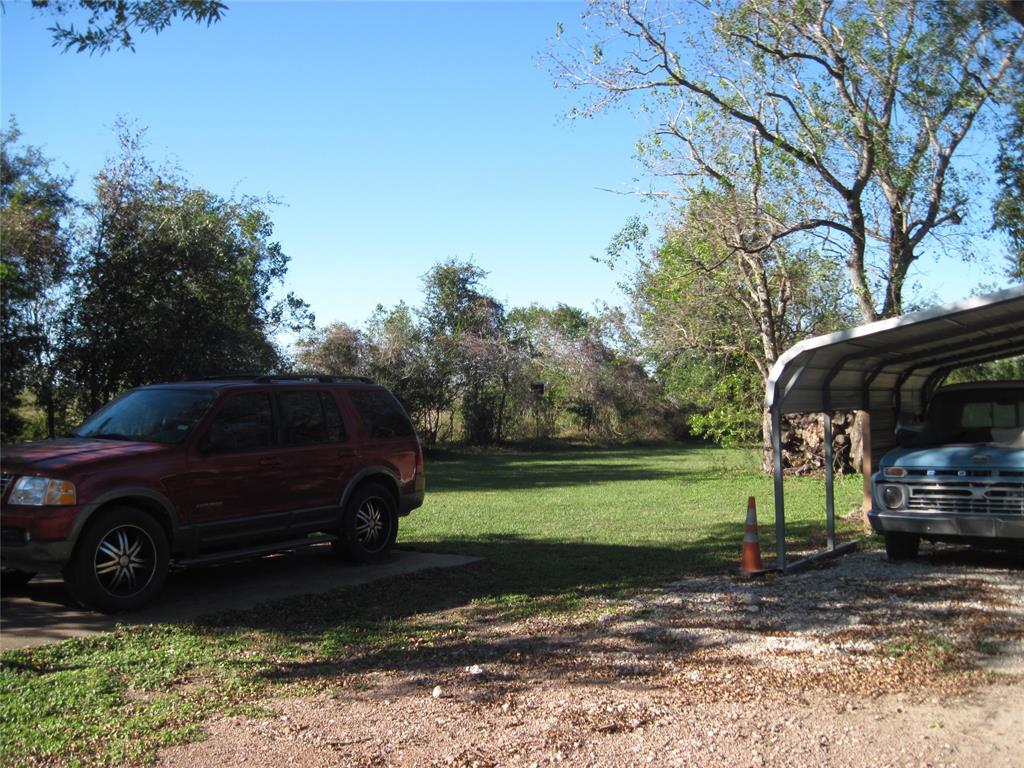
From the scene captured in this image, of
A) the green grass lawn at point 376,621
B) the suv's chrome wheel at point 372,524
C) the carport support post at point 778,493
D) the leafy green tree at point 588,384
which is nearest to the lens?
the green grass lawn at point 376,621

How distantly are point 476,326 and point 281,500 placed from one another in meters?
28.9

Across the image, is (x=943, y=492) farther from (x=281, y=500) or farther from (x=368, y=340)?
(x=368, y=340)

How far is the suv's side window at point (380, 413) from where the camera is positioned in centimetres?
1062

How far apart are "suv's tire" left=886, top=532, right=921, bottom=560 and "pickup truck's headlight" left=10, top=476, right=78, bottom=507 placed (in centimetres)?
796

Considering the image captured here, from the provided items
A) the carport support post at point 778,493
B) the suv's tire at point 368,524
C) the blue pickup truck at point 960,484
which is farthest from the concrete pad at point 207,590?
the blue pickup truck at point 960,484

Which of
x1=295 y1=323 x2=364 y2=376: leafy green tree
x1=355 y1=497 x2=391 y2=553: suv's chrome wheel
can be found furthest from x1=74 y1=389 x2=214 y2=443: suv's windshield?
x1=295 y1=323 x2=364 y2=376: leafy green tree

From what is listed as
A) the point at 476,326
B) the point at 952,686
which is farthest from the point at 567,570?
the point at 476,326

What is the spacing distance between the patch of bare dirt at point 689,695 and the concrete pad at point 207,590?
7.40 feet

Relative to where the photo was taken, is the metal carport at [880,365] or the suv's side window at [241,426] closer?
the suv's side window at [241,426]

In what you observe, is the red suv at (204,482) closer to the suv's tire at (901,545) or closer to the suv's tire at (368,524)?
the suv's tire at (368,524)

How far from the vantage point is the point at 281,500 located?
9.29 meters

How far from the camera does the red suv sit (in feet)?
24.8

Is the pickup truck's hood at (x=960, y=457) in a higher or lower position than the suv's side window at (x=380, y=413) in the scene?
lower

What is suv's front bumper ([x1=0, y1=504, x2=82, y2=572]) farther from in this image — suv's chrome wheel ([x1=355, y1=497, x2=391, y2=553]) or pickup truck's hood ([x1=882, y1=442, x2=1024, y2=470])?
pickup truck's hood ([x1=882, y1=442, x2=1024, y2=470])
